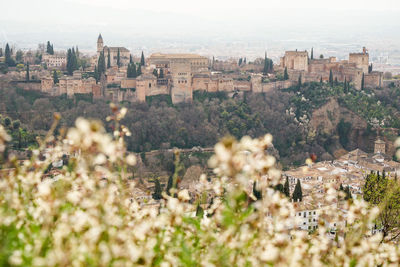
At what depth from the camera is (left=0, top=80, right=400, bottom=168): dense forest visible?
35062 millimetres

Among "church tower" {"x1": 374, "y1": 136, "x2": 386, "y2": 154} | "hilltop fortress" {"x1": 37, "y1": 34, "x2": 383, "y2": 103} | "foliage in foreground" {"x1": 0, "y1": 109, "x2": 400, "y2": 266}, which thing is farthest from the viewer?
"hilltop fortress" {"x1": 37, "y1": 34, "x2": 383, "y2": 103}

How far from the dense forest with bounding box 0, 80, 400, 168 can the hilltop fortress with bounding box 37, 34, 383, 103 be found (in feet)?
2.58

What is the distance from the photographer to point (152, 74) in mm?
41094

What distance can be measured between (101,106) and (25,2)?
130622 millimetres

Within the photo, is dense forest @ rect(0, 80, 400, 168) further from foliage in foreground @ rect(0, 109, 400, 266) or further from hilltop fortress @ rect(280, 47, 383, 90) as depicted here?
foliage in foreground @ rect(0, 109, 400, 266)

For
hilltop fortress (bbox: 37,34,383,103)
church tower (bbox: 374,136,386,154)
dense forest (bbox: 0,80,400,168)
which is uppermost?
hilltop fortress (bbox: 37,34,383,103)

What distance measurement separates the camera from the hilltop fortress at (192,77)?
38.2 m

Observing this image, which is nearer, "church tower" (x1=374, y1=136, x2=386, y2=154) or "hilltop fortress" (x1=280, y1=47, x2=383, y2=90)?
"church tower" (x1=374, y1=136, x2=386, y2=154)

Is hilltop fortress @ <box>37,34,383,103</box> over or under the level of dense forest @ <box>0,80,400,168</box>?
over

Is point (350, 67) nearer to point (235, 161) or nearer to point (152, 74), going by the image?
point (152, 74)

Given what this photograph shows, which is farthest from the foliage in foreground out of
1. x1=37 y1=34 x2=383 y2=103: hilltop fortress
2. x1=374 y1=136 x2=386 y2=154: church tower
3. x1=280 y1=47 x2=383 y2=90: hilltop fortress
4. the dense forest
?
x1=280 y1=47 x2=383 y2=90: hilltop fortress

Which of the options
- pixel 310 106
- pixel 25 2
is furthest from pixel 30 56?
pixel 25 2

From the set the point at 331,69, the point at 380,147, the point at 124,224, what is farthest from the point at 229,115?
the point at 124,224

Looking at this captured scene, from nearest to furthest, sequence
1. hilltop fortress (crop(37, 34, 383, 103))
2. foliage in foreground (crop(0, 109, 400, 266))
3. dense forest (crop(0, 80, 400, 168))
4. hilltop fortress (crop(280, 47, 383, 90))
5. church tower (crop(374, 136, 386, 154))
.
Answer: foliage in foreground (crop(0, 109, 400, 266))
dense forest (crop(0, 80, 400, 168))
church tower (crop(374, 136, 386, 154))
hilltop fortress (crop(37, 34, 383, 103))
hilltop fortress (crop(280, 47, 383, 90))
